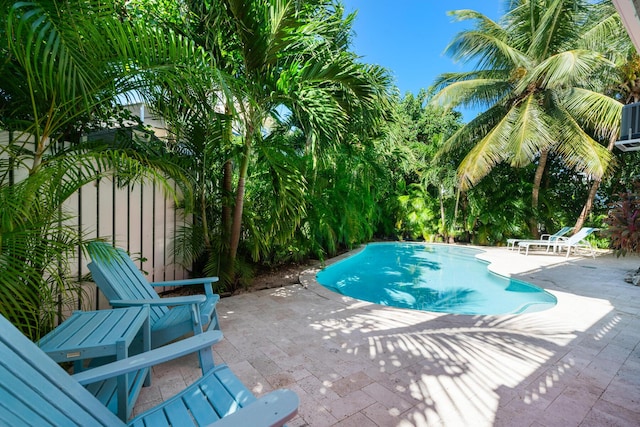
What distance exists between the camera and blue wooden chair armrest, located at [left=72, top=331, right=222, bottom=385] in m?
1.36

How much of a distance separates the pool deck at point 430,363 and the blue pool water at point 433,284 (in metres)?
1.52

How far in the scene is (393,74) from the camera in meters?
4.80

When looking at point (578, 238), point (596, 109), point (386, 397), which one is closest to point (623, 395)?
point (386, 397)

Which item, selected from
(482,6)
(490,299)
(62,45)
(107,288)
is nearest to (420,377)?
(107,288)

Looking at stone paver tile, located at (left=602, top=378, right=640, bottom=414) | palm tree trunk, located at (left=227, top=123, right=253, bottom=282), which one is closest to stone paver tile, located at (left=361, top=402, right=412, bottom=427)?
stone paver tile, located at (left=602, top=378, right=640, bottom=414)

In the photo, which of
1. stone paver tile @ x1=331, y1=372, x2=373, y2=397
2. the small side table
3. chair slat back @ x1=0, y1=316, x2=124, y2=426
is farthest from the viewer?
stone paver tile @ x1=331, y1=372, x2=373, y2=397

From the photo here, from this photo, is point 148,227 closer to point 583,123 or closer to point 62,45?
point 62,45

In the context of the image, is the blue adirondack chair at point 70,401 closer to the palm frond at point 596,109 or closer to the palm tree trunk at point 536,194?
the palm frond at point 596,109

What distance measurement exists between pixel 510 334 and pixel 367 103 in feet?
12.2

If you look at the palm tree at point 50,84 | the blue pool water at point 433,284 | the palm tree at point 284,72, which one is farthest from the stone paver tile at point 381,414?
the blue pool water at point 433,284

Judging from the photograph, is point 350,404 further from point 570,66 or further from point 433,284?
point 570,66

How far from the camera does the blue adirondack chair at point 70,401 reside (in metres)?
1.09

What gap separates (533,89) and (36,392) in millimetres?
13278

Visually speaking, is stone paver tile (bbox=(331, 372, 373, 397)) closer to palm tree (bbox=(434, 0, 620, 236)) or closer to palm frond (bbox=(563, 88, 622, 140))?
palm tree (bbox=(434, 0, 620, 236))
